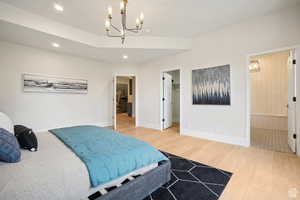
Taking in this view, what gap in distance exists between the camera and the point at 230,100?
3.29m

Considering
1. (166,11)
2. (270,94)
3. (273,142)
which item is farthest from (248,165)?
(270,94)

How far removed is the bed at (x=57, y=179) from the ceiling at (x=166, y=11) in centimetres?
258

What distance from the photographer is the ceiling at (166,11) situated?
249cm

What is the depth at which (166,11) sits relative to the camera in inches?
108

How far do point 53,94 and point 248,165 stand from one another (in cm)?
515

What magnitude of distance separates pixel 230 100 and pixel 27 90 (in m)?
5.36

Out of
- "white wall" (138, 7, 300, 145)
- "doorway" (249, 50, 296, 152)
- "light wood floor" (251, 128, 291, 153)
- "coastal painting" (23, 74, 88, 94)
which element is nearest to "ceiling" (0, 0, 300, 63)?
"white wall" (138, 7, 300, 145)

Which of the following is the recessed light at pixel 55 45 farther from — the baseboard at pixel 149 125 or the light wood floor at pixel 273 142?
the light wood floor at pixel 273 142

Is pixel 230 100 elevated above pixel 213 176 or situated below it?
above

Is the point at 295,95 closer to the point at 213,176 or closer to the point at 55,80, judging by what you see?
the point at 213,176

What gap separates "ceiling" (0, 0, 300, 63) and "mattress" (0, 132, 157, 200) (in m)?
2.64

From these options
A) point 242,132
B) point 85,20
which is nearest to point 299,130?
point 242,132

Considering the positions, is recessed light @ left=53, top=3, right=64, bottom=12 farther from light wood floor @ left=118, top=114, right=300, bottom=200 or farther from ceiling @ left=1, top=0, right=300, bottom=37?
light wood floor @ left=118, top=114, right=300, bottom=200

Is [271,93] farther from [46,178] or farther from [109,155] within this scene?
[46,178]
